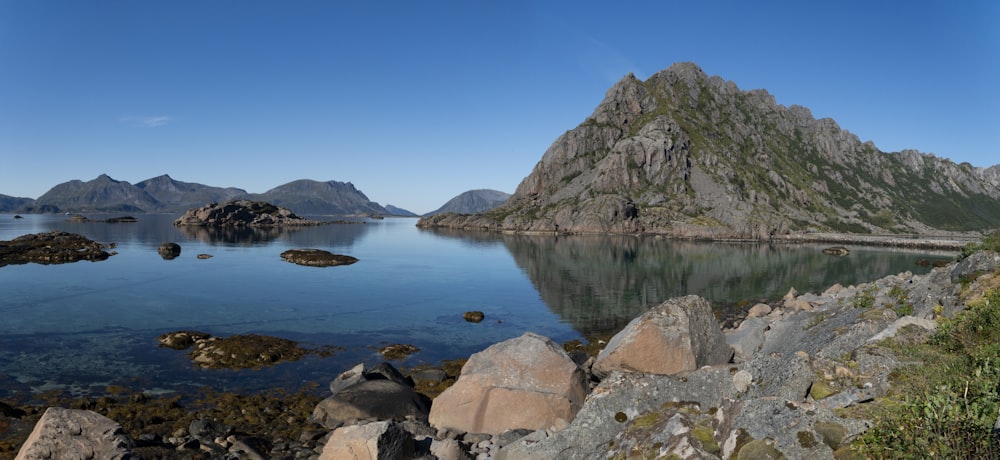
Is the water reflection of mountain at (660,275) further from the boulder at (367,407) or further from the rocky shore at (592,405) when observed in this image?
the boulder at (367,407)

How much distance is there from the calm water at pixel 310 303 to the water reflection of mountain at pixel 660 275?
0.42 m

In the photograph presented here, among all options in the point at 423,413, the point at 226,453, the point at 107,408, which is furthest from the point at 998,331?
the point at 107,408

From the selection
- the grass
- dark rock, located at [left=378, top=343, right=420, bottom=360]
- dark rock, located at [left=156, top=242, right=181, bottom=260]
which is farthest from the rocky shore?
dark rock, located at [left=156, top=242, right=181, bottom=260]

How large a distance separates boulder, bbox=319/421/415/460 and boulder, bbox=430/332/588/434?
4.51 metres

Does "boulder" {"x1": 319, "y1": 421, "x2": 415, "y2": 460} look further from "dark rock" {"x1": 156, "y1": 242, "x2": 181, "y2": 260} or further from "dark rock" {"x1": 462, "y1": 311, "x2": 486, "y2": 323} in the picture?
"dark rock" {"x1": 156, "y1": 242, "x2": 181, "y2": 260}

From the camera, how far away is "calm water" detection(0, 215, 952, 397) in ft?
105

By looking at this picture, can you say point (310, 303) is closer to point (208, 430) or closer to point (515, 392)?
point (208, 430)

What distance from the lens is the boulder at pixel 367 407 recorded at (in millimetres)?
23172

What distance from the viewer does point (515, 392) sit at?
20.6 meters

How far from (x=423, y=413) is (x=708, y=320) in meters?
14.8

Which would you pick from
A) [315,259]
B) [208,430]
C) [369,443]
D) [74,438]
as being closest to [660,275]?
[315,259]

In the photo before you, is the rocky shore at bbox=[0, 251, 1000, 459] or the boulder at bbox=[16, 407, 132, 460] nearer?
the rocky shore at bbox=[0, 251, 1000, 459]

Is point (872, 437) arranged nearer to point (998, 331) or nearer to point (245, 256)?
point (998, 331)

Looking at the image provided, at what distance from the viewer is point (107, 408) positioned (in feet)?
80.4
